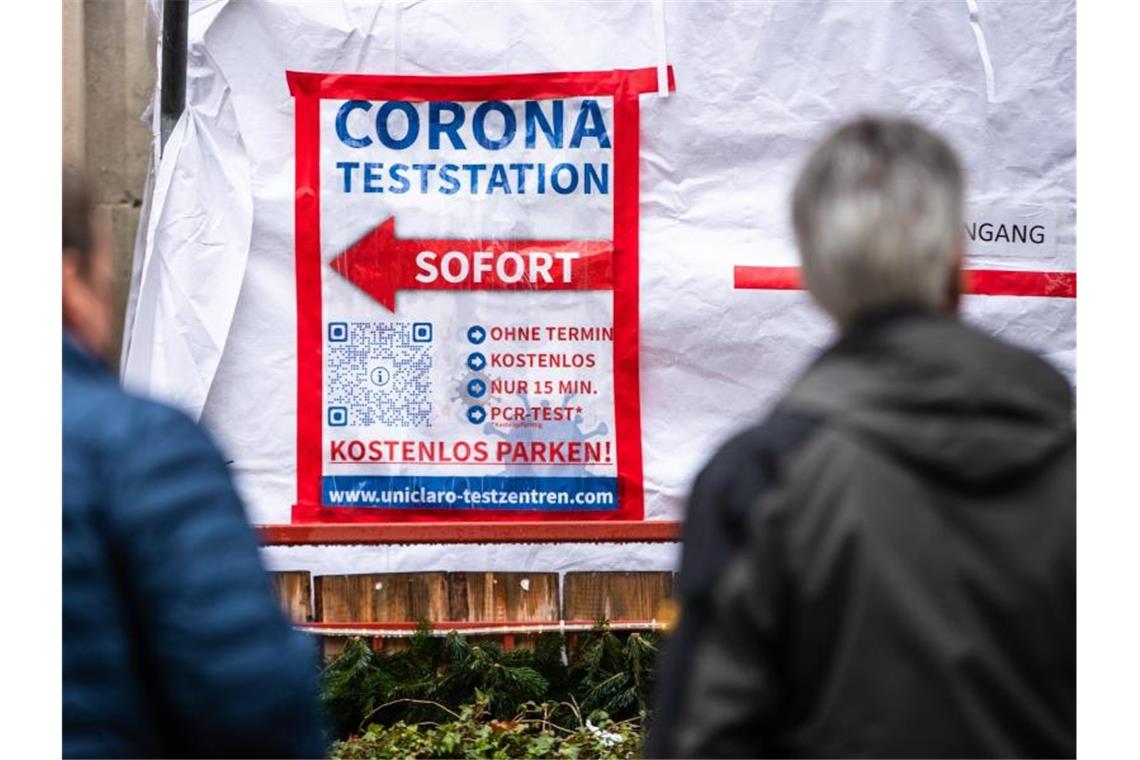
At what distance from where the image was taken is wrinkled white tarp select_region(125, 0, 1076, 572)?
15.7ft

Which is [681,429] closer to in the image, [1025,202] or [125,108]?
[1025,202]

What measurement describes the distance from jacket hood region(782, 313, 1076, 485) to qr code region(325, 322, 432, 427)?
3.10 m

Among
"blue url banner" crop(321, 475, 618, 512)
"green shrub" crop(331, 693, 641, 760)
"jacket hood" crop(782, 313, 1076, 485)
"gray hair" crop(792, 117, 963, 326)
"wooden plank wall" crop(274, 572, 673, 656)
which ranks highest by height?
"gray hair" crop(792, 117, 963, 326)

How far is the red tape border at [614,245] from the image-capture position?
4.77 m

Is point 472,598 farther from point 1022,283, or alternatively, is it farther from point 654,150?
point 1022,283

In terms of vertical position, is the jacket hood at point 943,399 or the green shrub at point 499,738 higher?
the jacket hood at point 943,399

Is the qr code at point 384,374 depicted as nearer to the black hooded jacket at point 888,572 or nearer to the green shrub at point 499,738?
the green shrub at point 499,738

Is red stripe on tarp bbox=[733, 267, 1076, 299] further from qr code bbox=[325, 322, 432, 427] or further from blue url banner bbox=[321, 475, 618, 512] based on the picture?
qr code bbox=[325, 322, 432, 427]

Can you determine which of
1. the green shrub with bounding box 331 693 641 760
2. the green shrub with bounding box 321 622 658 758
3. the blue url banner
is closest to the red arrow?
the blue url banner

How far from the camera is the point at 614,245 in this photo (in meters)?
4.80

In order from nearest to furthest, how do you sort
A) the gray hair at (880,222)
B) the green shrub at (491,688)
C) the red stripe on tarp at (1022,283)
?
1. the gray hair at (880,222)
2. the green shrub at (491,688)
3. the red stripe on tarp at (1022,283)

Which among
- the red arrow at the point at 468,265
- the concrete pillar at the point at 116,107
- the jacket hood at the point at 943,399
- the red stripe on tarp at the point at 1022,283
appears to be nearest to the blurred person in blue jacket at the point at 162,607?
the jacket hood at the point at 943,399

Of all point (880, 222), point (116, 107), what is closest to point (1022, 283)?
point (116, 107)

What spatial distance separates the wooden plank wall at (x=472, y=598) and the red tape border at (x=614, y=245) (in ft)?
0.60
